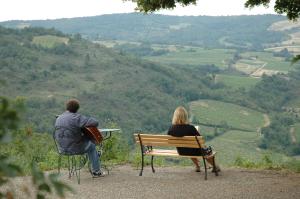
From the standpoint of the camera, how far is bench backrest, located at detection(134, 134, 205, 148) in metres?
9.09

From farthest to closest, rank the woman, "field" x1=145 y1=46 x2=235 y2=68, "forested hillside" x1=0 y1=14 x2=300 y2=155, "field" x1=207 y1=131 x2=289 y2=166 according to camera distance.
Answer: "field" x1=145 y1=46 x2=235 y2=68 < "forested hillside" x1=0 y1=14 x2=300 y2=155 < "field" x1=207 y1=131 x2=289 y2=166 < the woman

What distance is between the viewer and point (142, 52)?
541 ft

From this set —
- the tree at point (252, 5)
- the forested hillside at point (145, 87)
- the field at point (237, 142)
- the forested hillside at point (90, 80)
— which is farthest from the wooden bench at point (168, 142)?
the forested hillside at point (90, 80)

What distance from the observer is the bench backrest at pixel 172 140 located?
9.09 metres

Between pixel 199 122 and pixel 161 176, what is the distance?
71731mm

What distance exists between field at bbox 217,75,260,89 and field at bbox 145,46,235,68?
15.5 meters

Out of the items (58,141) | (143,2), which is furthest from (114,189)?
(143,2)

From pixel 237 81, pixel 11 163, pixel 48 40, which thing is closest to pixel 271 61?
pixel 237 81

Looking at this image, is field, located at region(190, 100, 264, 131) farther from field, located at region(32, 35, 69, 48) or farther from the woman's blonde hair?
the woman's blonde hair

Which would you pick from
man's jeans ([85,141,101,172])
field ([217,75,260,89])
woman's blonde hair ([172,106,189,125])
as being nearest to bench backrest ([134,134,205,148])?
woman's blonde hair ([172,106,189,125])

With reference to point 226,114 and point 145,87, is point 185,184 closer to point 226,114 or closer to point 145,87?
point 226,114

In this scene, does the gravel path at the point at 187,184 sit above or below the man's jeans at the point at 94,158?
below

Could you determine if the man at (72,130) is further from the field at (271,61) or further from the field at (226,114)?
the field at (271,61)

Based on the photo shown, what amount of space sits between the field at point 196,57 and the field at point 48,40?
2819 cm
